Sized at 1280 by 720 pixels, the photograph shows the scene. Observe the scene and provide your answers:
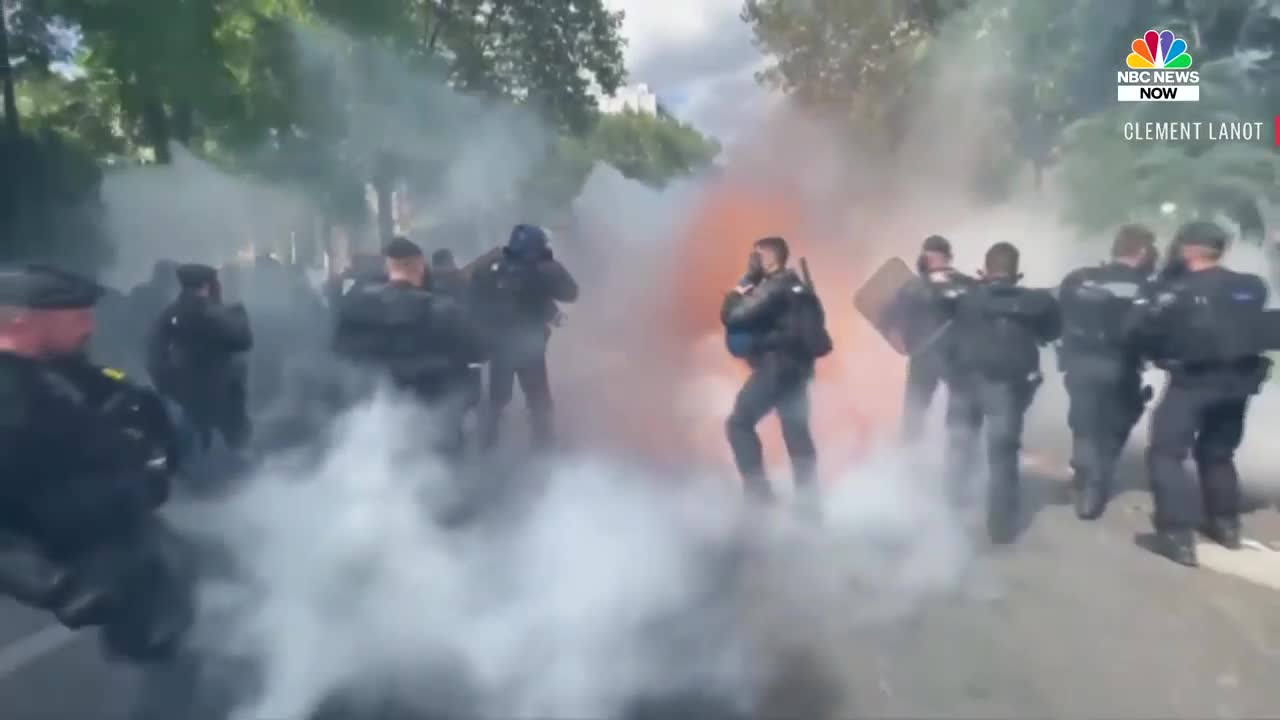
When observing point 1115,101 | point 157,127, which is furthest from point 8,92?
point 1115,101

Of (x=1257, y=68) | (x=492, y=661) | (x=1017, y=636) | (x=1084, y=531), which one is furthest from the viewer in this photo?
(x=1257, y=68)

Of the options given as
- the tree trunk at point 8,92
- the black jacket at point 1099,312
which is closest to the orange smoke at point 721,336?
the black jacket at point 1099,312

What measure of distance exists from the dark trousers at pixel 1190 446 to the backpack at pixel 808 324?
5.58ft

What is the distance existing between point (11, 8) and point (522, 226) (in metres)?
11.8

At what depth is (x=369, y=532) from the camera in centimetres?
593

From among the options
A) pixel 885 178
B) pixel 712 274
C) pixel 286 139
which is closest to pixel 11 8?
pixel 286 139

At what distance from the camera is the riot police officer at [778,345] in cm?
716

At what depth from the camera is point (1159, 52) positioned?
54.5 feet

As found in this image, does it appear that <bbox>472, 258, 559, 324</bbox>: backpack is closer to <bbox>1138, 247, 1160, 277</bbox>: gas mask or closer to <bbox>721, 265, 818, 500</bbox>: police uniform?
<bbox>721, 265, 818, 500</bbox>: police uniform

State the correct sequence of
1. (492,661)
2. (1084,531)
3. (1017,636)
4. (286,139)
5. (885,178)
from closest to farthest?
(492,661), (1017,636), (1084,531), (885,178), (286,139)

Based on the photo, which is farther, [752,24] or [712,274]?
[752,24]

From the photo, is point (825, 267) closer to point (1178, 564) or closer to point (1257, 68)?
point (1257, 68)

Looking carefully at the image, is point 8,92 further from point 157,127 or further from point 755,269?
point 755,269

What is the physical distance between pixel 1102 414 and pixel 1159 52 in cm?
1050
